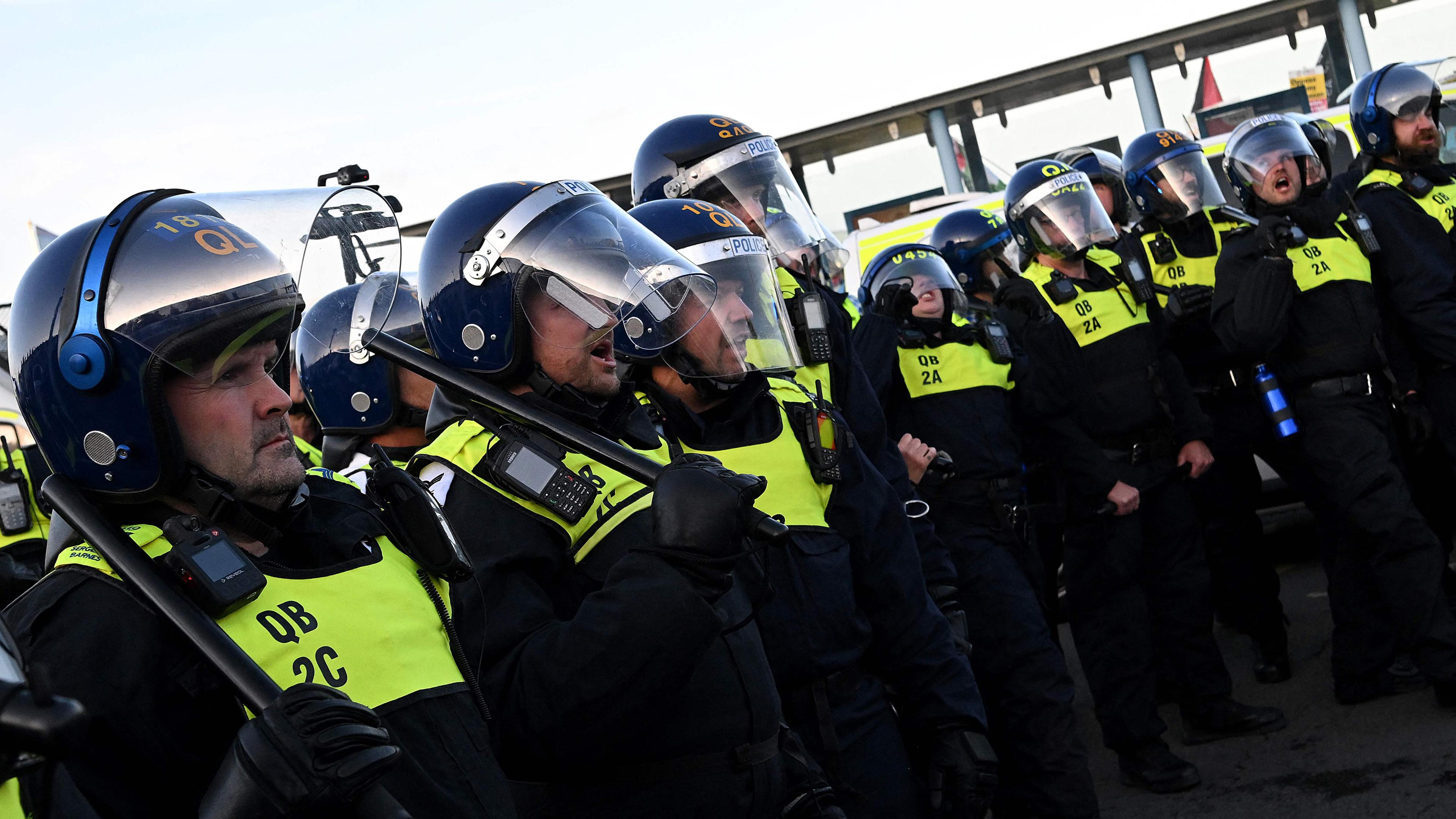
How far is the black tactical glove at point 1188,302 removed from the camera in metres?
6.25

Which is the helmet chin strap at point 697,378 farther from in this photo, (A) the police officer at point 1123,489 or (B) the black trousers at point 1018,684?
(A) the police officer at point 1123,489

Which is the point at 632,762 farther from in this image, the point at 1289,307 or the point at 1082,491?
the point at 1289,307

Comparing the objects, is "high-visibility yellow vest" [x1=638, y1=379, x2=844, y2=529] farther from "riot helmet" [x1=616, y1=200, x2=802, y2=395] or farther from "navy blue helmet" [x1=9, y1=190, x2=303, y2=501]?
"navy blue helmet" [x1=9, y1=190, x2=303, y2=501]

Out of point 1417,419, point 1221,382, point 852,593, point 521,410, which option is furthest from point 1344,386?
point 521,410

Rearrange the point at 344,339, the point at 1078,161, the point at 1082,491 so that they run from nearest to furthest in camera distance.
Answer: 1. the point at 344,339
2. the point at 1082,491
3. the point at 1078,161

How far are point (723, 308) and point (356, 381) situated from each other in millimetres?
1479

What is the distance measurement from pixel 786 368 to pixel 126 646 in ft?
5.69

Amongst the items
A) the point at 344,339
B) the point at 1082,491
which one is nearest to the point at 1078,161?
the point at 1082,491

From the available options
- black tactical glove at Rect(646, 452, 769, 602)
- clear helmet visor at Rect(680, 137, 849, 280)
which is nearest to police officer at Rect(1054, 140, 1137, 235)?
clear helmet visor at Rect(680, 137, 849, 280)

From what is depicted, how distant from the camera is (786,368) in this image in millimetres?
2986

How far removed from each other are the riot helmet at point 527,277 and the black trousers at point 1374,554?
12.6 ft

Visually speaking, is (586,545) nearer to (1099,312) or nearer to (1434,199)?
(1099,312)

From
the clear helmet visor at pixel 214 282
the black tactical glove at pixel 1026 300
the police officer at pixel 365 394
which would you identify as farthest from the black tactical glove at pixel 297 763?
the black tactical glove at pixel 1026 300

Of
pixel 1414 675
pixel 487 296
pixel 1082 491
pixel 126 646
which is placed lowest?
pixel 1414 675
